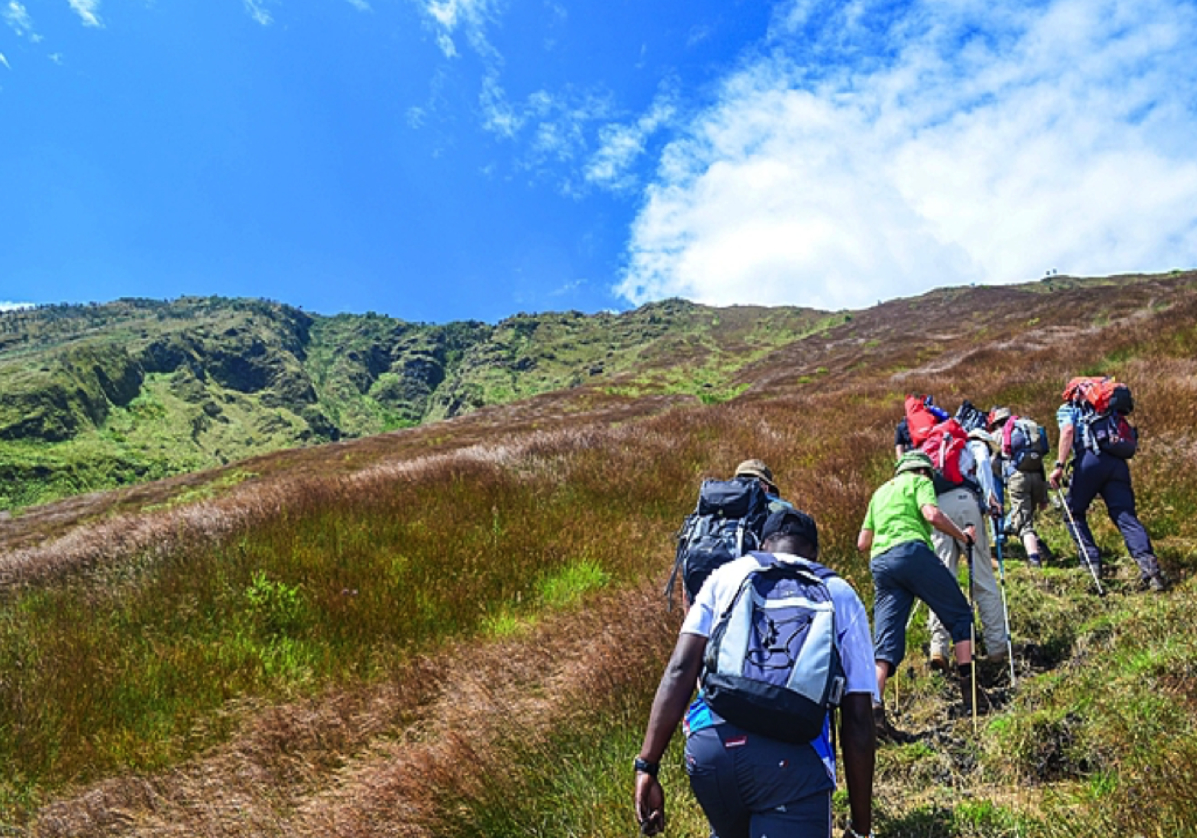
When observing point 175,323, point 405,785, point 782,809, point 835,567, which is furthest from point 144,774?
point 175,323

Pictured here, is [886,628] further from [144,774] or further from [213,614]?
[213,614]

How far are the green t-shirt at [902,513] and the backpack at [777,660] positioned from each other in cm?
258

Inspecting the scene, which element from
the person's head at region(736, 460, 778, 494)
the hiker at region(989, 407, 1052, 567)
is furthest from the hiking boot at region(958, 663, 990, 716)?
the hiker at region(989, 407, 1052, 567)

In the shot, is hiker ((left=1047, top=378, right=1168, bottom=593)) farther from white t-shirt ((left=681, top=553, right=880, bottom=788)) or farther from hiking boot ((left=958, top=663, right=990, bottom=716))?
white t-shirt ((left=681, top=553, right=880, bottom=788))

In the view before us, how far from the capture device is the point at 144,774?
311 cm

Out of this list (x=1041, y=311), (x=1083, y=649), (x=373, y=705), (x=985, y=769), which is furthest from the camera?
(x=1041, y=311)

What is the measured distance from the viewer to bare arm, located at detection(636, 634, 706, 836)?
2.07 m

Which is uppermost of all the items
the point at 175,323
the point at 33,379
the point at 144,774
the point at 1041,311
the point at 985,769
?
the point at 175,323

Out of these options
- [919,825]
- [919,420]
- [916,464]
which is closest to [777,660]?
[919,825]

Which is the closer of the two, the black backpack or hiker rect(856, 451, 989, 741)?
hiker rect(856, 451, 989, 741)

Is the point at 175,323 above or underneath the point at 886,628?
above

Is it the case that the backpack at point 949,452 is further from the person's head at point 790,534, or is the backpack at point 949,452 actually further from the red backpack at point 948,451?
the person's head at point 790,534

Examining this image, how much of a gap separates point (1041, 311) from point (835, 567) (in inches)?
1425

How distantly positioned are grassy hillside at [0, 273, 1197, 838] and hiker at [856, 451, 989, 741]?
392 millimetres
